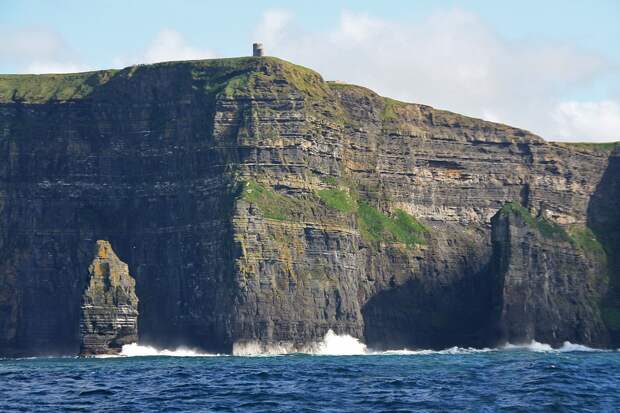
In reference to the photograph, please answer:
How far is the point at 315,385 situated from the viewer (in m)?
107

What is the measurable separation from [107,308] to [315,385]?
65754mm

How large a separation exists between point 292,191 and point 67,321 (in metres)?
31.8

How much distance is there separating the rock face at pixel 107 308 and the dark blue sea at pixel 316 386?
19580 millimetres

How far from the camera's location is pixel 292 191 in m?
186

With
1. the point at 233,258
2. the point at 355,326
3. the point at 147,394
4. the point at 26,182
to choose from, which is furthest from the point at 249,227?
the point at 147,394

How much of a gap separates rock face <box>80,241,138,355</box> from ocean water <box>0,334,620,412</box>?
13.9m

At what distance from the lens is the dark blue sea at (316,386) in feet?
303

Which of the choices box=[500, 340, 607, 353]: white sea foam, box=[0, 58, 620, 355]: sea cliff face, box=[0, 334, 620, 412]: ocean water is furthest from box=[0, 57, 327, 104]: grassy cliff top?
box=[0, 334, 620, 412]: ocean water

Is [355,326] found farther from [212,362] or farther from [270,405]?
[270,405]

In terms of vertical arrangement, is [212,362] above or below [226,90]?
below

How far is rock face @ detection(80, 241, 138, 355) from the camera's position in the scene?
550ft

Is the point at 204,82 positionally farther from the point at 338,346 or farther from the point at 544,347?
the point at 544,347

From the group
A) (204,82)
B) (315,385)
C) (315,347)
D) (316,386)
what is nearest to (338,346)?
(315,347)

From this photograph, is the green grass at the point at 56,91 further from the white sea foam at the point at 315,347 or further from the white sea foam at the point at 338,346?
the white sea foam at the point at 338,346
